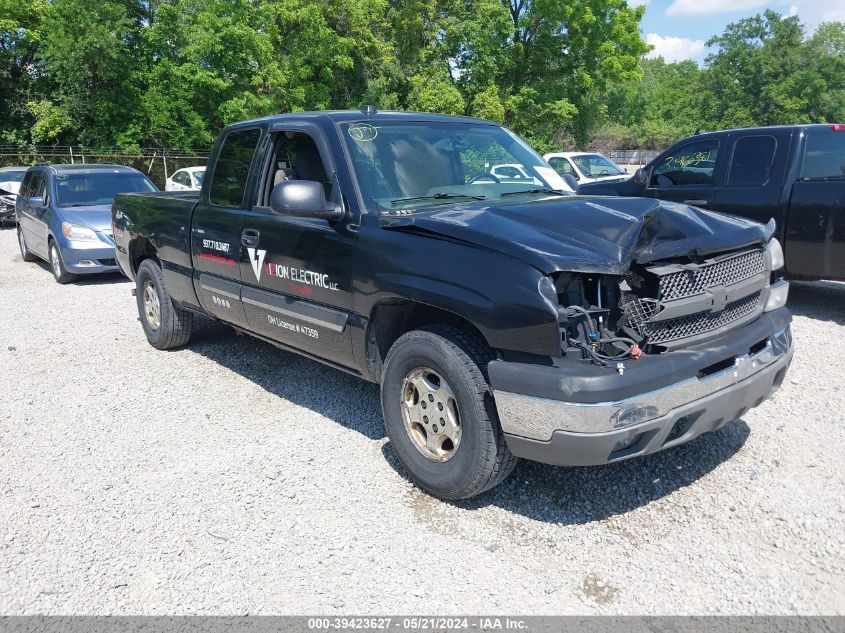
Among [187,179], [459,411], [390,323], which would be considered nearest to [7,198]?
[187,179]

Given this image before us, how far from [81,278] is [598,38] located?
103ft

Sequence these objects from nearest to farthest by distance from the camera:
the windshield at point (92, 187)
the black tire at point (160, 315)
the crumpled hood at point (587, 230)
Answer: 1. the crumpled hood at point (587, 230)
2. the black tire at point (160, 315)
3. the windshield at point (92, 187)

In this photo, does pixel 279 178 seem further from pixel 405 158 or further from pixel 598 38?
pixel 598 38

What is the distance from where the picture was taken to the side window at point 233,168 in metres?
4.98

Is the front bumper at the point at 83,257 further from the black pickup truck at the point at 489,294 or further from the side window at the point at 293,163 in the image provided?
the side window at the point at 293,163

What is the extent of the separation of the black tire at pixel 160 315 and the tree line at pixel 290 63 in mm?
23958

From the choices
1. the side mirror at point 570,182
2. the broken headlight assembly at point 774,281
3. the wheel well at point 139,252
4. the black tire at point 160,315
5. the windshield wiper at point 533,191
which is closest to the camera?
the broken headlight assembly at point 774,281

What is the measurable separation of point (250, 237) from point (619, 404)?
288cm

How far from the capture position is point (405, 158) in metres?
4.25

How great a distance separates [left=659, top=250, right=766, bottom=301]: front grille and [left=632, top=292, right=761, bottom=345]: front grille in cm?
12

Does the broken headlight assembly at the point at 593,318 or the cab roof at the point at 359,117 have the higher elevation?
the cab roof at the point at 359,117

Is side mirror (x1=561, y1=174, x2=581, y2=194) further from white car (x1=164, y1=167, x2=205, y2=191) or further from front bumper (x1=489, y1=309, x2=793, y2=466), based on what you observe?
white car (x1=164, y1=167, x2=205, y2=191)

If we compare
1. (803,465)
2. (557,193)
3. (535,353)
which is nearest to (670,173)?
(557,193)

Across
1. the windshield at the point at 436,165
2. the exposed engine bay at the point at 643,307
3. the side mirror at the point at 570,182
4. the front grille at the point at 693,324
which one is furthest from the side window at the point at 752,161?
the exposed engine bay at the point at 643,307
